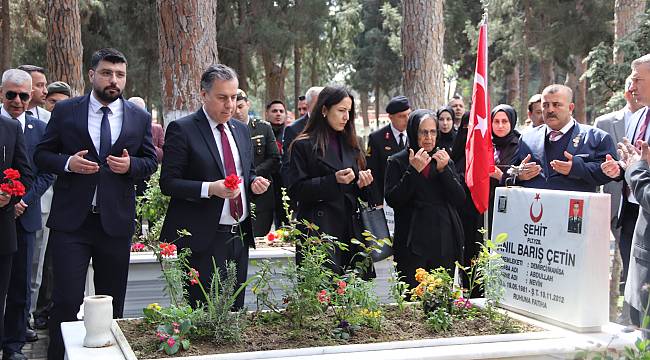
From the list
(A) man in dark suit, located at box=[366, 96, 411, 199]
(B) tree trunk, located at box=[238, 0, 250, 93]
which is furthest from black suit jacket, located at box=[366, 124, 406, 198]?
(B) tree trunk, located at box=[238, 0, 250, 93]

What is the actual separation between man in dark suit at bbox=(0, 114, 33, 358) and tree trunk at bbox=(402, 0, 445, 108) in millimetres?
6600

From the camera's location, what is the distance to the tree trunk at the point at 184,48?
370 inches

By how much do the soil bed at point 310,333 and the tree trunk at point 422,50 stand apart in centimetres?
650

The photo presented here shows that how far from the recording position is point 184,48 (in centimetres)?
943

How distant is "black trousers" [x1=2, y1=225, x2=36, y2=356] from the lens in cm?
630

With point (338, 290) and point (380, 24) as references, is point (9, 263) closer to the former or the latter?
point (338, 290)

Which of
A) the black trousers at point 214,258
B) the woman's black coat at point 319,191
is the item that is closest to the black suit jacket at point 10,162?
the black trousers at point 214,258

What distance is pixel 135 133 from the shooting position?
555 centimetres

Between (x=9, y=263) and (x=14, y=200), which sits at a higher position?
(x=14, y=200)

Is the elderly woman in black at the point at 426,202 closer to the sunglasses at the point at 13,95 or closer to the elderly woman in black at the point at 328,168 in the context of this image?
the elderly woman in black at the point at 328,168

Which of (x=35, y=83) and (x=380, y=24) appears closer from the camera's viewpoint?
(x=35, y=83)

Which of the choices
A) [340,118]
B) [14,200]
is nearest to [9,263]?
[14,200]

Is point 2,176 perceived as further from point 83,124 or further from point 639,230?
point 639,230

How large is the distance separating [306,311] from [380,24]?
3929 centimetres
